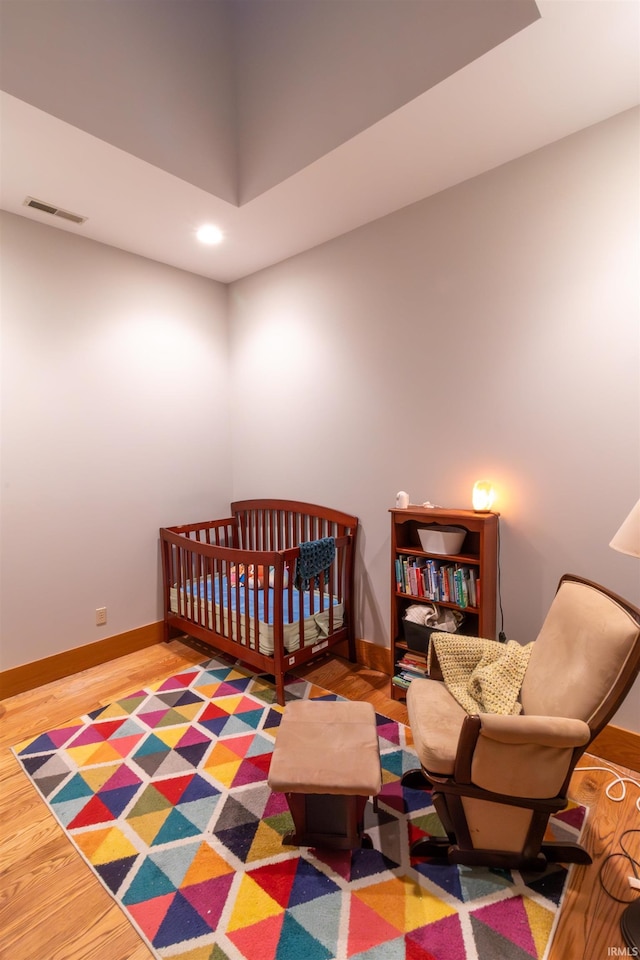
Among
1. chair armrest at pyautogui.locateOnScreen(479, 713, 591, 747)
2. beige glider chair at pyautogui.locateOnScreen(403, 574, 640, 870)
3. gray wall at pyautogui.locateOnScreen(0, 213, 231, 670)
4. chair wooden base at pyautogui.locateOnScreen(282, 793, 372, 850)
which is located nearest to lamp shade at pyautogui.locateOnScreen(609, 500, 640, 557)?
beige glider chair at pyautogui.locateOnScreen(403, 574, 640, 870)

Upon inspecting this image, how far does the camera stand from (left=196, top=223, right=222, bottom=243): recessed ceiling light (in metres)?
2.75

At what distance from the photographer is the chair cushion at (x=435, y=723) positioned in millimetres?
1413

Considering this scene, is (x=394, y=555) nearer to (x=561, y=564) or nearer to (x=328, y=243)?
(x=561, y=564)

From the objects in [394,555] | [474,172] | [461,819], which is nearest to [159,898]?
[461,819]

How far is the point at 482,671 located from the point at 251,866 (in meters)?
1.06

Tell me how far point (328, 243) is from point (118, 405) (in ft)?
5.74

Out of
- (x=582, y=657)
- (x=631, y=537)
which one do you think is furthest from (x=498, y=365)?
(x=582, y=657)

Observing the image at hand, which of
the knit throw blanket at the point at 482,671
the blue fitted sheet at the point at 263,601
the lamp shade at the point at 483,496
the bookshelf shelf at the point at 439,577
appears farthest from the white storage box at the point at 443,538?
the blue fitted sheet at the point at 263,601

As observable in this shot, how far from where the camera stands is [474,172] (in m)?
2.26

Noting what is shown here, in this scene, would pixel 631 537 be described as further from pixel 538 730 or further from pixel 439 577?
pixel 439 577

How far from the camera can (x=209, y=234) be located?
2.83m

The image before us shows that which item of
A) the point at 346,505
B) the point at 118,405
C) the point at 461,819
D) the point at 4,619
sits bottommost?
the point at 461,819

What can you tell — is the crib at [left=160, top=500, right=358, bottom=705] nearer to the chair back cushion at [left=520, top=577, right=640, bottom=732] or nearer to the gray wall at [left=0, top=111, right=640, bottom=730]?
the gray wall at [left=0, top=111, right=640, bottom=730]

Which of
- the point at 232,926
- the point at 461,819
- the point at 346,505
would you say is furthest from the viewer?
the point at 346,505
